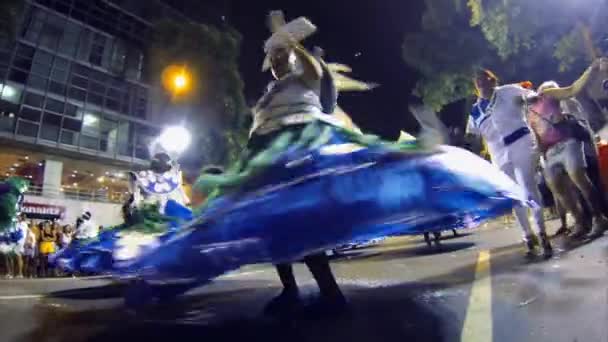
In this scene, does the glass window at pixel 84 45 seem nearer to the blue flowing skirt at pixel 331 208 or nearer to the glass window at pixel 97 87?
the glass window at pixel 97 87

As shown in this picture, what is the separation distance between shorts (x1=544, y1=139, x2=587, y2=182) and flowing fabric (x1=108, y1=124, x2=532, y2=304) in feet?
11.6

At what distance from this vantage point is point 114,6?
38.0 m

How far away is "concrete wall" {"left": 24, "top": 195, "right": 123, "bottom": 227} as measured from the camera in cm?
2483

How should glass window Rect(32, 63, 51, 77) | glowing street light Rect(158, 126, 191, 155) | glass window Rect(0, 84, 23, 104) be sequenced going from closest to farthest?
glowing street light Rect(158, 126, 191, 155) < glass window Rect(0, 84, 23, 104) < glass window Rect(32, 63, 51, 77)

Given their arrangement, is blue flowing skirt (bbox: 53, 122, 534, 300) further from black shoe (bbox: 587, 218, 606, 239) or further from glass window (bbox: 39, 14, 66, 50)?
glass window (bbox: 39, 14, 66, 50)

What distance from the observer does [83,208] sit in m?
26.4

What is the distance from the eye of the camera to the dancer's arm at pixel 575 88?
407 centimetres

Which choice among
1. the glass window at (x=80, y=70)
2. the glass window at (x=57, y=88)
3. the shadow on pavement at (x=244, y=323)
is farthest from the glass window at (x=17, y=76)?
the shadow on pavement at (x=244, y=323)

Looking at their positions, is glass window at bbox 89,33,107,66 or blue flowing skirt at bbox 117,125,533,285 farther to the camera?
glass window at bbox 89,33,107,66

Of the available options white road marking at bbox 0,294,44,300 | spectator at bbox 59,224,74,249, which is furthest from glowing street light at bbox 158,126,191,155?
spectator at bbox 59,224,74,249

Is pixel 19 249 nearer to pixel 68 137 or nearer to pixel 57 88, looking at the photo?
pixel 68 137

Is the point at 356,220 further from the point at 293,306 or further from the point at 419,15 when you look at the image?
the point at 419,15

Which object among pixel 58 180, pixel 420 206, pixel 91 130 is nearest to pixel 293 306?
pixel 420 206

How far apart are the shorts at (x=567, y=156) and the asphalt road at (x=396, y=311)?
1234 mm
